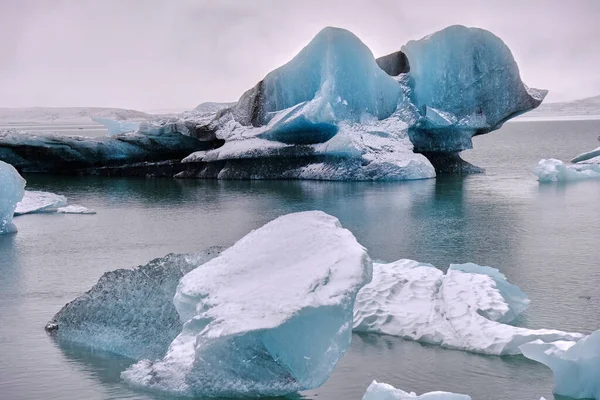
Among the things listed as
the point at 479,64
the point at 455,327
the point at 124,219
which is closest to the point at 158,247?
the point at 124,219

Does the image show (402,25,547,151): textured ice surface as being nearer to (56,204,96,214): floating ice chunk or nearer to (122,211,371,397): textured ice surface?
(56,204,96,214): floating ice chunk

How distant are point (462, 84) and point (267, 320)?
14.9m

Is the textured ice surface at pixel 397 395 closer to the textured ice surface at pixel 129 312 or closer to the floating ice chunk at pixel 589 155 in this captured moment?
the textured ice surface at pixel 129 312

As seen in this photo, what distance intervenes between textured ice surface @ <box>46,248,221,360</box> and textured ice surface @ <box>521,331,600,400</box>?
2.57 meters

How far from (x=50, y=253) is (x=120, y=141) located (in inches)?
415

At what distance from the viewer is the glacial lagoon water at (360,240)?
5.06 meters

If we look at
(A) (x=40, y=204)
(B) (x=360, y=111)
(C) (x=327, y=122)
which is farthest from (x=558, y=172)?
(A) (x=40, y=204)

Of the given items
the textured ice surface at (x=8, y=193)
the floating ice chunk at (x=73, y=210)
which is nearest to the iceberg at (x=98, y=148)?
the floating ice chunk at (x=73, y=210)

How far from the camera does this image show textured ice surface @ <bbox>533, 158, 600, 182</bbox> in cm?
1755

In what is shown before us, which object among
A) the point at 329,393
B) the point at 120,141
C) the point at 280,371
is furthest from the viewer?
the point at 120,141

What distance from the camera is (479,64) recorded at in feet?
59.3

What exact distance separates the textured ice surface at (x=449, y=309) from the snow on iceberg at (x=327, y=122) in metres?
10.4

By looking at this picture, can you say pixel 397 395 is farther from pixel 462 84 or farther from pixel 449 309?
pixel 462 84

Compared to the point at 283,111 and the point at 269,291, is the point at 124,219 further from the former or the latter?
the point at 269,291
